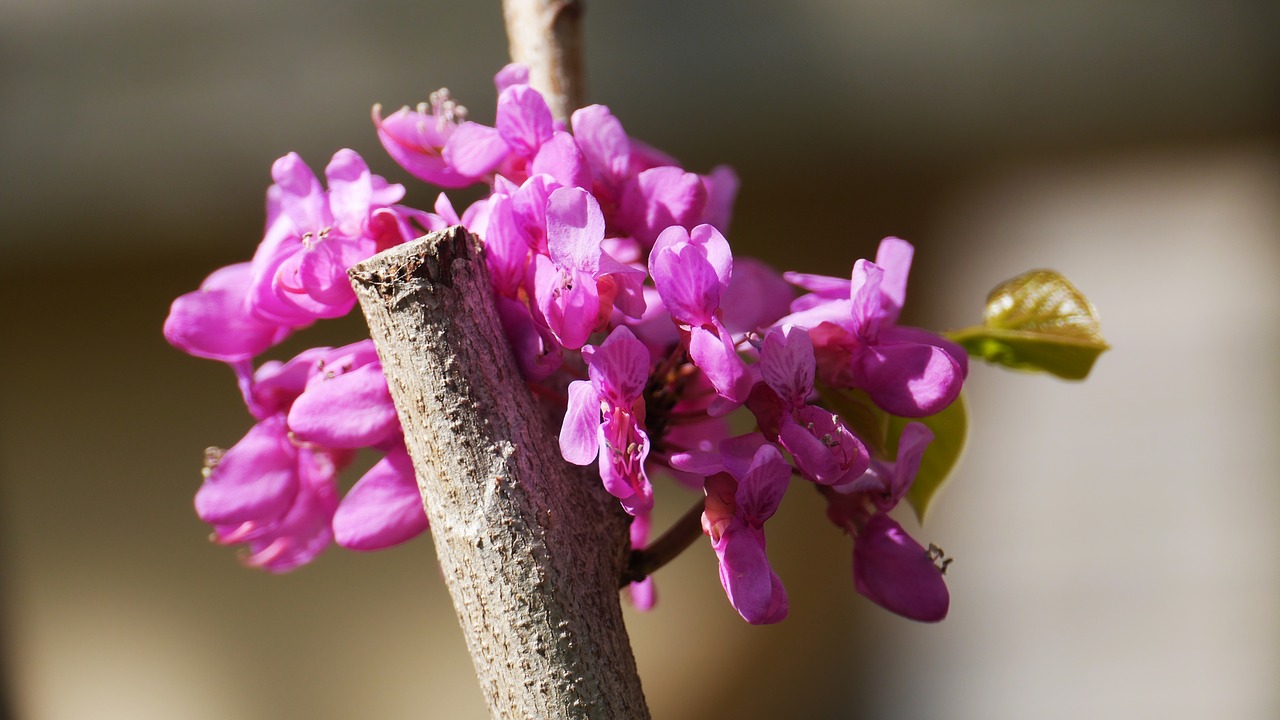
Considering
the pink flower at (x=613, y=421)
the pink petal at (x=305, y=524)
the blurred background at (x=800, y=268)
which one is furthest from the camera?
the blurred background at (x=800, y=268)

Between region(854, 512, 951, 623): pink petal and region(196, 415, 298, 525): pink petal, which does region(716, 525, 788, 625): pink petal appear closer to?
region(854, 512, 951, 623): pink petal

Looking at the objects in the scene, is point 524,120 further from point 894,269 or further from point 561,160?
point 894,269

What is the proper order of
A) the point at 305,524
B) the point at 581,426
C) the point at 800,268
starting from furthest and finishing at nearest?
1. the point at 800,268
2. the point at 305,524
3. the point at 581,426

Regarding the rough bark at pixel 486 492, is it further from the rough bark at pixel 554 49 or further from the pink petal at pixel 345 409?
the rough bark at pixel 554 49

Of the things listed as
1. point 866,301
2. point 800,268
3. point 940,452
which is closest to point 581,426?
point 866,301

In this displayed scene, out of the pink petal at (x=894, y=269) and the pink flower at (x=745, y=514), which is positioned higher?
the pink petal at (x=894, y=269)

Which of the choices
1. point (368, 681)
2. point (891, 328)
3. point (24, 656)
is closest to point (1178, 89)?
point (891, 328)

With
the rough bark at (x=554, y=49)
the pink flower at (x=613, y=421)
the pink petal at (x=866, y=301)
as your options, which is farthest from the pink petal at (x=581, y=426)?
the rough bark at (x=554, y=49)

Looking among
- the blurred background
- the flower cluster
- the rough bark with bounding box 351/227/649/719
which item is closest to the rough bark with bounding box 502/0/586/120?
the flower cluster
